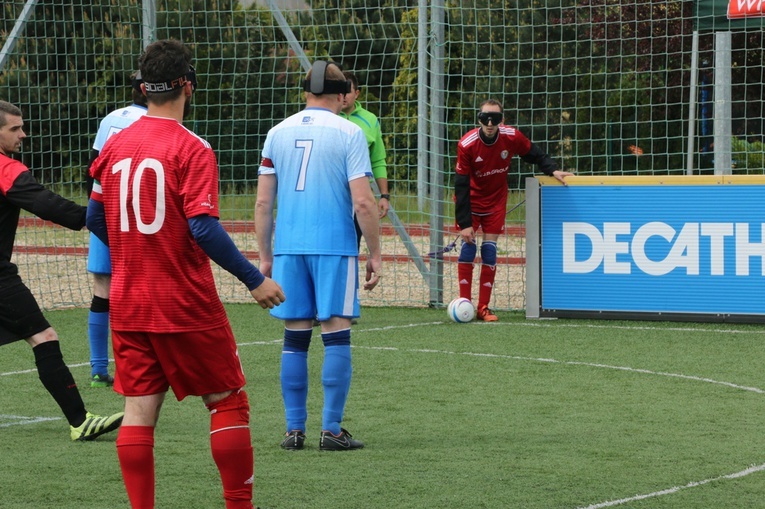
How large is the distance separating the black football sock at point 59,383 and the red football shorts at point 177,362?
1999mm

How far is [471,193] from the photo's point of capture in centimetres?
1156

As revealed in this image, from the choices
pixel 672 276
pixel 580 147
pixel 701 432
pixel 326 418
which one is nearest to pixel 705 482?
pixel 701 432

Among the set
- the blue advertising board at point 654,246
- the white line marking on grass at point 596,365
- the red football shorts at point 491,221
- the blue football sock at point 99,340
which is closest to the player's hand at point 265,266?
the blue football sock at point 99,340

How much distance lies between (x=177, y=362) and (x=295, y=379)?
5.84ft

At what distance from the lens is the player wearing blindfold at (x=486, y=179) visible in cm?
1127

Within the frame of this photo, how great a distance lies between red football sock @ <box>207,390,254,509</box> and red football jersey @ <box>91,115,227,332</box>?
320mm

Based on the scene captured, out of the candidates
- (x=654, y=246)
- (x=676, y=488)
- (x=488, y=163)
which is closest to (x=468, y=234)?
(x=488, y=163)

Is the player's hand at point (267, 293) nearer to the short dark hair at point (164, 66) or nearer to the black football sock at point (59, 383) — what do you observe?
the short dark hair at point (164, 66)

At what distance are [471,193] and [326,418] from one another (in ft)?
18.3

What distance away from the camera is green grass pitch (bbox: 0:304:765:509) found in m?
5.36

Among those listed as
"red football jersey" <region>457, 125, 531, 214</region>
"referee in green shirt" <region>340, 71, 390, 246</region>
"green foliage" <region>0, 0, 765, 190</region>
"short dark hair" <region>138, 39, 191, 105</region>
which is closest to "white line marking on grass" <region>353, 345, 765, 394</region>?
"referee in green shirt" <region>340, 71, 390, 246</region>

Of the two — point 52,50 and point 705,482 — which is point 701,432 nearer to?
point 705,482

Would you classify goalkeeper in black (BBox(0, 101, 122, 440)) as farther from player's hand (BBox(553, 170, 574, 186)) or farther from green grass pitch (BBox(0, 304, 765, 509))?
player's hand (BBox(553, 170, 574, 186))

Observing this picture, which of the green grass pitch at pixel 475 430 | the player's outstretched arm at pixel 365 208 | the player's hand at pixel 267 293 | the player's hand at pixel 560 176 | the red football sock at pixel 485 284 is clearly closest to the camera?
the player's hand at pixel 267 293
